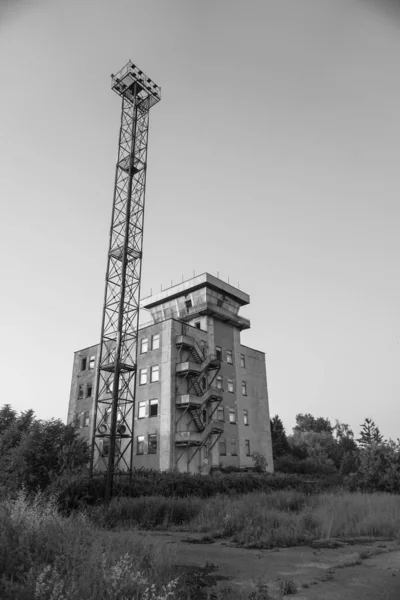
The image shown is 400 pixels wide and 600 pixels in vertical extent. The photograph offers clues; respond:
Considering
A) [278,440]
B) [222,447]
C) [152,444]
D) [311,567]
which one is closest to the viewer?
[311,567]

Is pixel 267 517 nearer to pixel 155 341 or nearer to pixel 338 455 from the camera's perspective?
pixel 155 341

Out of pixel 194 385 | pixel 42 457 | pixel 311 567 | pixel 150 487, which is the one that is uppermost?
pixel 194 385

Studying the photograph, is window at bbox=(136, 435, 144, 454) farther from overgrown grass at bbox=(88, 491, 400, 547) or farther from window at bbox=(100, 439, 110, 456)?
overgrown grass at bbox=(88, 491, 400, 547)

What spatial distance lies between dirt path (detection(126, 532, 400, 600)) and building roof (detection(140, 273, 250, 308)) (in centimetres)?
3796

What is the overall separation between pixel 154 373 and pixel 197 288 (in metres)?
11.5

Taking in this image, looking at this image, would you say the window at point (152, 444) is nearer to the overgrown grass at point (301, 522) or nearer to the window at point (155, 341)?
the window at point (155, 341)

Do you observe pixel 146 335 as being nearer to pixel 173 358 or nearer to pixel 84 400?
pixel 173 358

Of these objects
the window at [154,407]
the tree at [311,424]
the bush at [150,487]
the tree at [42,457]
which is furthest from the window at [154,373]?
the tree at [311,424]

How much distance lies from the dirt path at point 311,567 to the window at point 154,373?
1229 inches

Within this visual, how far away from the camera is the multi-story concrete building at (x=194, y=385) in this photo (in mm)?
42719

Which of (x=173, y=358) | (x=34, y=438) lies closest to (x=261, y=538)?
(x=34, y=438)

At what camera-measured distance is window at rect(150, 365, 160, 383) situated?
45.0 metres

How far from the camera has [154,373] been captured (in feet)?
149

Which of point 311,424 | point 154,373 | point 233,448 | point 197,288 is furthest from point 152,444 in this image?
point 311,424
